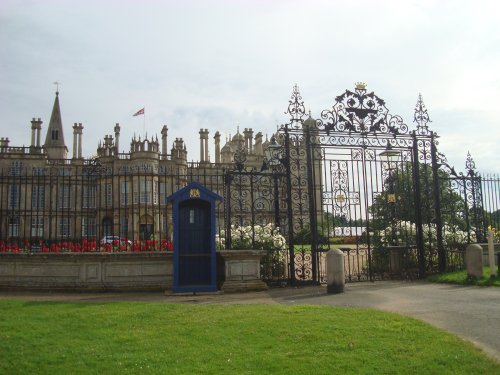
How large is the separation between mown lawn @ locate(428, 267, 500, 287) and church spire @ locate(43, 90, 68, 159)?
178 feet

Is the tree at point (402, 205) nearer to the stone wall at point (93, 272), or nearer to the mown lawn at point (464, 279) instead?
the mown lawn at point (464, 279)

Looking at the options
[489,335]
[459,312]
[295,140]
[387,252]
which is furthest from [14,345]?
[387,252]

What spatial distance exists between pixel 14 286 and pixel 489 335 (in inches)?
433

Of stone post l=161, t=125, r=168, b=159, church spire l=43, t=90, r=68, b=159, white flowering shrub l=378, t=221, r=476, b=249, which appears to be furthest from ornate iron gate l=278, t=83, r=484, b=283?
church spire l=43, t=90, r=68, b=159

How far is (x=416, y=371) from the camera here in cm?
530

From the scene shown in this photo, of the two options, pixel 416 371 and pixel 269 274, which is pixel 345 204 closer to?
pixel 269 274

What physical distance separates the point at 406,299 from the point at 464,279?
362cm

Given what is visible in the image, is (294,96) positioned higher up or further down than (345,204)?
higher up

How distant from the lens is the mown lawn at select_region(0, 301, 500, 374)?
5.42 m

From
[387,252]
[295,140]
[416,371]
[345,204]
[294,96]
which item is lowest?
[416,371]

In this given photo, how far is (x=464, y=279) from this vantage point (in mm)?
12758

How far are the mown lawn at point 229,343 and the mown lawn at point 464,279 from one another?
5.64 m

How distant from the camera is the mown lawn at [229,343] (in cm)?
542

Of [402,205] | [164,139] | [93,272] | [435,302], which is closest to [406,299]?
[435,302]
